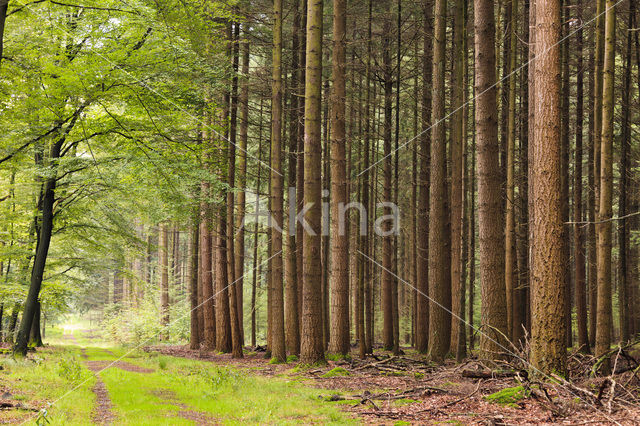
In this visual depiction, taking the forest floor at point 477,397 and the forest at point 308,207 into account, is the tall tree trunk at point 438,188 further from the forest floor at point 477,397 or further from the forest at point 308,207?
the forest floor at point 477,397

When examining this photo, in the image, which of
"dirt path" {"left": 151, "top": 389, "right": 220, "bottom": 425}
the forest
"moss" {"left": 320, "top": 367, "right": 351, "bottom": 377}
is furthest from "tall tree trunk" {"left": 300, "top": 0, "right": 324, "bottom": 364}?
"dirt path" {"left": 151, "top": 389, "right": 220, "bottom": 425}

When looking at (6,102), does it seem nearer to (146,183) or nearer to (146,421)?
(146,183)

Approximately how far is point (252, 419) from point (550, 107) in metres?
6.34

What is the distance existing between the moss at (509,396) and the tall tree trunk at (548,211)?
52 centimetres

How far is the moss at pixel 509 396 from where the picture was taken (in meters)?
7.06

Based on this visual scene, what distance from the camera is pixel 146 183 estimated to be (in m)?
14.2

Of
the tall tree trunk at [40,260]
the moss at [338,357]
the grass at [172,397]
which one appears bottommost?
the moss at [338,357]

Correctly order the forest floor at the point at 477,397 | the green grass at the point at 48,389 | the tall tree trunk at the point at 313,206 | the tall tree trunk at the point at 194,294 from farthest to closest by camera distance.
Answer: the tall tree trunk at the point at 194,294, the tall tree trunk at the point at 313,206, the green grass at the point at 48,389, the forest floor at the point at 477,397

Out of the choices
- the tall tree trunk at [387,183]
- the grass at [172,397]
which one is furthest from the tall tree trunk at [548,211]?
the tall tree trunk at [387,183]

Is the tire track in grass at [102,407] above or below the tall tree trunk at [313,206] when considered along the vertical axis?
below

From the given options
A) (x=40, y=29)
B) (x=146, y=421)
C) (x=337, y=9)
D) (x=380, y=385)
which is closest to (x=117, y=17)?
(x=40, y=29)

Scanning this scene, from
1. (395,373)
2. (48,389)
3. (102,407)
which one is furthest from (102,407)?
(395,373)

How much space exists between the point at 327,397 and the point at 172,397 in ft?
9.72

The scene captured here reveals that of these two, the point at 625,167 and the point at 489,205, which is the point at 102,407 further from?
the point at 625,167
